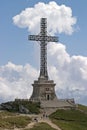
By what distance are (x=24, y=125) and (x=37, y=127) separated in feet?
11.2

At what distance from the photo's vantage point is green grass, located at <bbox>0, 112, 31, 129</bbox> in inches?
3840

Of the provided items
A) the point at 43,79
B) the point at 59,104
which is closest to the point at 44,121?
the point at 59,104

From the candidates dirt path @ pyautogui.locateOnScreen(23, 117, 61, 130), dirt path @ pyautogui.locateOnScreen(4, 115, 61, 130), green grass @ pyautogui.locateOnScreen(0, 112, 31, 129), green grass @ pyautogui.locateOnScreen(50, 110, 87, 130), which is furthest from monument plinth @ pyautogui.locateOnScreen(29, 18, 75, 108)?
green grass @ pyautogui.locateOnScreen(0, 112, 31, 129)

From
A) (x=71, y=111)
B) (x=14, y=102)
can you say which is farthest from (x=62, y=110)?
(x=14, y=102)

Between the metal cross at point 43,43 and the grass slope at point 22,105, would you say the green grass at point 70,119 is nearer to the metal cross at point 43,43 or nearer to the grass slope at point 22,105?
the grass slope at point 22,105

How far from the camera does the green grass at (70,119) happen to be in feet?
359

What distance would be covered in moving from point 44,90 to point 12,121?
36.9 metres

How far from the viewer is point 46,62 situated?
142 m

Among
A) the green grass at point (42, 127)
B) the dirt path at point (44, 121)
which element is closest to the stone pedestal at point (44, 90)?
the dirt path at point (44, 121)

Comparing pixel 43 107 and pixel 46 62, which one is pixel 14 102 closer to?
pixel 43 107

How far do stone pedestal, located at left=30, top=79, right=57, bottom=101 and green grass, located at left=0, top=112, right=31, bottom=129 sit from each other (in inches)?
1075

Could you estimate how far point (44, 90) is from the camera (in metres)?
138

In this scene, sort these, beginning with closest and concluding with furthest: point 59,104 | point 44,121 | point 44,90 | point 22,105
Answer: point 44,121
point 22,105
point 59,104
point 44,90

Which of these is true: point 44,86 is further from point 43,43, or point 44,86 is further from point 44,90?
point 43,43
